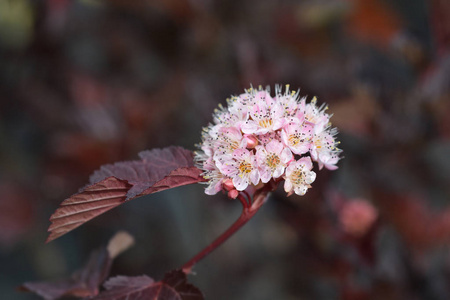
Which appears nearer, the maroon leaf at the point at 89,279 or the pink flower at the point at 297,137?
the pink flower at the point at 297,137

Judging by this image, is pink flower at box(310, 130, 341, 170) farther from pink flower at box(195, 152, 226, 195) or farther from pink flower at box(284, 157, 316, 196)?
pink flower at box(195, 152, 226, 195)

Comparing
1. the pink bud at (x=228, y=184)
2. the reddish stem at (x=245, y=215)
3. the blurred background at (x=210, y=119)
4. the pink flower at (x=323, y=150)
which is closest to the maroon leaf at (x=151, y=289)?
the reddish stem at (x=245, y=215)

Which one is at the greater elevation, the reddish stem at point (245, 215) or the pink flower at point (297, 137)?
the pink flower at point (297, 137)

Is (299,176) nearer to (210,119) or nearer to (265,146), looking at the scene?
(265,146)

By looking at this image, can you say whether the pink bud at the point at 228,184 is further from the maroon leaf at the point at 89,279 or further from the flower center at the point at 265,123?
the maroon leaf at the point at 89,279

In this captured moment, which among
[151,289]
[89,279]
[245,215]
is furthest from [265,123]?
[89,279]

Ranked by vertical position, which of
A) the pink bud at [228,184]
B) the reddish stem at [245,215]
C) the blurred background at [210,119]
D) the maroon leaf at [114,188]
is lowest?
the reddish stem at [245,215]
